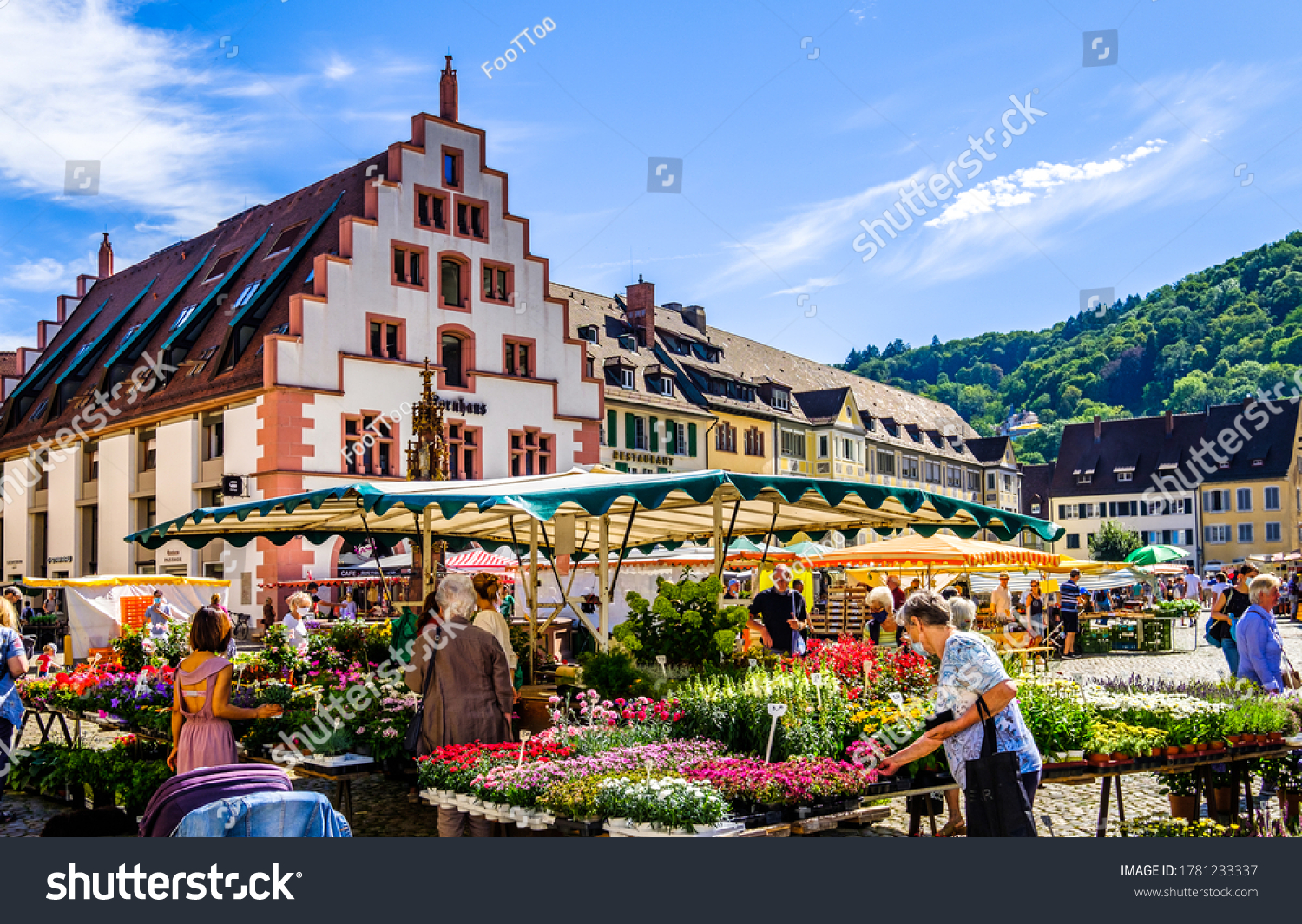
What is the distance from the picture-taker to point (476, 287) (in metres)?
35.2

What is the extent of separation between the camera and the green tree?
73.1 metres

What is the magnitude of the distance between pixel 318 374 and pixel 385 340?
2.35 meters

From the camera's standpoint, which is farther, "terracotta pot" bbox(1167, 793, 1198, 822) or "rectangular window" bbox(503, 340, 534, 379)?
"rectangular window" bbox(503, 340, 534, 379)

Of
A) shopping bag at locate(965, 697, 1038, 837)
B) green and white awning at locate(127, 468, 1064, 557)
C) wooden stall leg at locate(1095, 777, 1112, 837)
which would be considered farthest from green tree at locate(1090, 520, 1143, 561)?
shopping bag at locate(965, 697, 1038, 837)

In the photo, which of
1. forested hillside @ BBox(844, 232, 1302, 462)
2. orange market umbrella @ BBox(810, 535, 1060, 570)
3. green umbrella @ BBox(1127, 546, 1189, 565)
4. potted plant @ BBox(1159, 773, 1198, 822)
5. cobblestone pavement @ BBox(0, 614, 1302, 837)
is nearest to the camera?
potted plant @ BBox(1159, 773, 1198, 822)

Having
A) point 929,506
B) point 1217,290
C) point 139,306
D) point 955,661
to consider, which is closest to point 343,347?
point 139,306

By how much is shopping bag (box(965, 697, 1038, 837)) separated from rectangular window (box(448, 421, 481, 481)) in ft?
96.7

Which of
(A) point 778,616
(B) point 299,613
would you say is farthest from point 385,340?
(A) point 778,616

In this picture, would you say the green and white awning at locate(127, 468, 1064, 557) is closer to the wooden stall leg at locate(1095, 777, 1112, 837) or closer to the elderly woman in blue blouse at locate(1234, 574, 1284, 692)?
the elderly woman in blue blouse at locate(1234, 574, 1284, 692)

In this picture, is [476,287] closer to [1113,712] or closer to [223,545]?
[223,545]

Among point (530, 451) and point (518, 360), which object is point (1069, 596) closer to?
point (530, 451)

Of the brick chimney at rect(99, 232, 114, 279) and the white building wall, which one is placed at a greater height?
the brick chimney at rect(99, 232, 114, 279)

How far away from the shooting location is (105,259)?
176ft
